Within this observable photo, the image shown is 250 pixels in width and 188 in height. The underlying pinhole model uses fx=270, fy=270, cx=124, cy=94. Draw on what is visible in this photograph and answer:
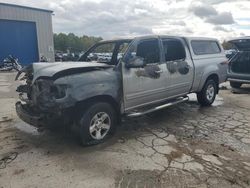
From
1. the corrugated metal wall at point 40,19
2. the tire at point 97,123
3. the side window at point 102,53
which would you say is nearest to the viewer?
the tire at point 97,123

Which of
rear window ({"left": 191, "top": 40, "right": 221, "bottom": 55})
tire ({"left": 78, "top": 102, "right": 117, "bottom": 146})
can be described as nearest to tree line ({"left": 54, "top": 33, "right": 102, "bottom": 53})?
rear window ({"left": 191, "top": 40, "right": 221, "bottom": 55})

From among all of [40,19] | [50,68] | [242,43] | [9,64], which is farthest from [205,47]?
[40,19]

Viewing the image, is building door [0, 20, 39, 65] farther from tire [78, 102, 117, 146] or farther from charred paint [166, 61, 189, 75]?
tire [78, 102, 117, 146]

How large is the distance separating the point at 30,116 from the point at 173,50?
3.59 m

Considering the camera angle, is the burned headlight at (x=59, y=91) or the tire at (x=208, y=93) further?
the tire at (x=208, y=93)

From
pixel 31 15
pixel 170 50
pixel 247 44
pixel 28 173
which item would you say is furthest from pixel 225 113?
pixel 31 15

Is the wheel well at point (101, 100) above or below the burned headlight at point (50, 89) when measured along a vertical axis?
below

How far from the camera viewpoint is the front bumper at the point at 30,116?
4.33 meters

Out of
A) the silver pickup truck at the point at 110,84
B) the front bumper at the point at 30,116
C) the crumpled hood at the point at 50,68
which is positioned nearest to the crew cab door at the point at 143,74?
the silver pickup truck at the point at 110,84

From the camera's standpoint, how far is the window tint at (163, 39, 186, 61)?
19.9 feet

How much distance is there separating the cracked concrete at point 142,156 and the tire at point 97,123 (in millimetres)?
→ 156

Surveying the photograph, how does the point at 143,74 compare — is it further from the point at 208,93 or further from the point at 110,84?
the point at 208,93

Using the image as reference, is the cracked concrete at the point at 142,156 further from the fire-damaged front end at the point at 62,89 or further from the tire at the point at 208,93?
the tire at the point at 208,93

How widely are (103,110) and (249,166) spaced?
2437mm
